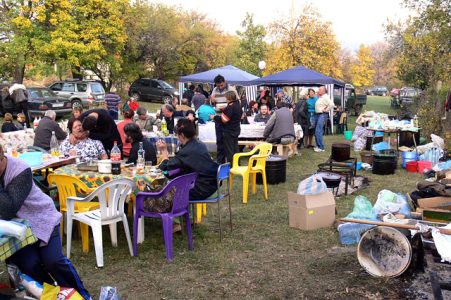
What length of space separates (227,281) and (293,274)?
2.16 feet

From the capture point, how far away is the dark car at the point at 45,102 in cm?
1698

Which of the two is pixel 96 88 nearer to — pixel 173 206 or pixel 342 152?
pixel 342 152

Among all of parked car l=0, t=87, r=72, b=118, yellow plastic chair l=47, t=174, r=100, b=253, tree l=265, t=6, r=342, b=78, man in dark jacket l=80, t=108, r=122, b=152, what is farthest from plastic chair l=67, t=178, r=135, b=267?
tree l=265, t=6, r=342, b=78

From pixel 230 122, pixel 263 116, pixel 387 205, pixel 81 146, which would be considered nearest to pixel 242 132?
pixel 263 116

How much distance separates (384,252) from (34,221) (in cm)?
304

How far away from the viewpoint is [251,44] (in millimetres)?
33625

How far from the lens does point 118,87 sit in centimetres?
3067

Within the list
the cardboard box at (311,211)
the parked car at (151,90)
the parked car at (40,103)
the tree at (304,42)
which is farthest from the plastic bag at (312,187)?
the parked car at (151,90)

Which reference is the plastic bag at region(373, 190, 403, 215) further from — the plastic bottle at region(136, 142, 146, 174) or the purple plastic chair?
the plastic bottle at region(136, 142, 146, 174)

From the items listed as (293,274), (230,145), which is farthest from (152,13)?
(293,274)

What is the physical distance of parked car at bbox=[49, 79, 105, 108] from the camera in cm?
2002

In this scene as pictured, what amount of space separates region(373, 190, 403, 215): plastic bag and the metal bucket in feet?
3.85

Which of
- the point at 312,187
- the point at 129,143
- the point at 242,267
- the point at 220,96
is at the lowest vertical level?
the point at 242,267

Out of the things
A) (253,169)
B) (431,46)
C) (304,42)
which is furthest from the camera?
(304,42)
